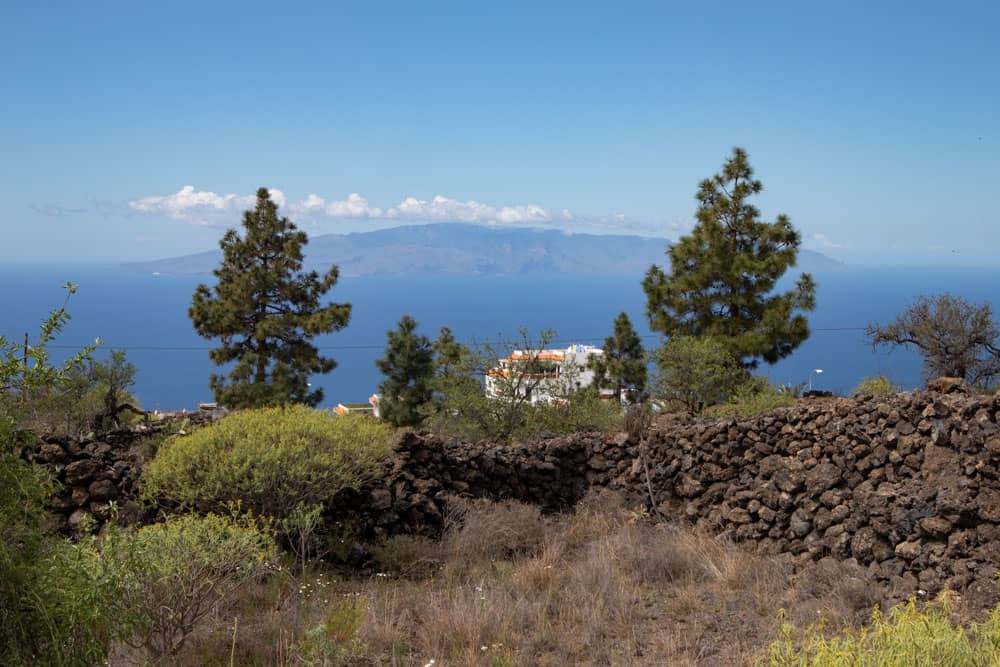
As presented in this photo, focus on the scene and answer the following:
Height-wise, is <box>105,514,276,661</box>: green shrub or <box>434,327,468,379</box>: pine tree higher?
<box>105,514,276,661</box>: green shrub

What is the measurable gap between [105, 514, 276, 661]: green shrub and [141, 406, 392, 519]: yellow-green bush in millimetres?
1877

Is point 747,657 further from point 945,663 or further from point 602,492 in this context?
point 602,492

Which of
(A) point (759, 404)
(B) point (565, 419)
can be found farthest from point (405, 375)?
(A) point (759, 404)

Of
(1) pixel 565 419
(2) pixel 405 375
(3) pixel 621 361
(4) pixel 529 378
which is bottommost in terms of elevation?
(2) pixel 405 375

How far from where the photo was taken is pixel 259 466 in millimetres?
7441

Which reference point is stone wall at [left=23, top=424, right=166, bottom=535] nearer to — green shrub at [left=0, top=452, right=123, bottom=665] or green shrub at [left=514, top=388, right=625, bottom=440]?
green shrub at [left=0, top=452, right=123, bottom=665]

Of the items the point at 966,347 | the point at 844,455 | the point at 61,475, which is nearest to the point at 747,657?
the point at 844,455

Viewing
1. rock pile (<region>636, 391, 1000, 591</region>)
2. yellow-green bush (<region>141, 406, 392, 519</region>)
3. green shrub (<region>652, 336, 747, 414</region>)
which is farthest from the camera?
green shrub (<region>652, 336, 747, 414</region>)

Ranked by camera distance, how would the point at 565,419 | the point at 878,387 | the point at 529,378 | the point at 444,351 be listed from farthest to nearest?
the point at 444,351 < the point at 878,387 < the point at 529,378 < the point at 565,419

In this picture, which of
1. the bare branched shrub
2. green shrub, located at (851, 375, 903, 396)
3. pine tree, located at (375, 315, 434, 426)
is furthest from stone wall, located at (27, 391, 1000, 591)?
pine tree, located at (375, 315, 434, 426)

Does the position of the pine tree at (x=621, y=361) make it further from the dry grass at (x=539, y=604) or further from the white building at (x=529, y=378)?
the dry grass at (x=539, y=604)

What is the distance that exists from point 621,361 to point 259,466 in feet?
80.9

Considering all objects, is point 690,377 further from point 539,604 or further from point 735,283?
point 539,604

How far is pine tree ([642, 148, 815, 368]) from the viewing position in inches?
878
